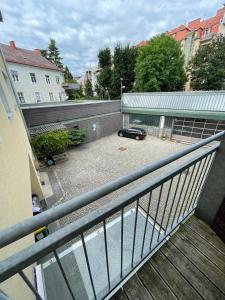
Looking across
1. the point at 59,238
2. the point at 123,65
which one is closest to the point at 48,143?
the point at 59,238

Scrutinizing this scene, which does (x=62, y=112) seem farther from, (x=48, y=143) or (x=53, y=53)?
(x=53, y=53)

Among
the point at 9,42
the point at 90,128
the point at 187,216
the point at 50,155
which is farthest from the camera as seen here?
the point at 9,42

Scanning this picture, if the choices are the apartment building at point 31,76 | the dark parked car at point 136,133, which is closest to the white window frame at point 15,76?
the apartment building at point 31,76

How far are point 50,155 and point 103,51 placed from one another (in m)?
20.5

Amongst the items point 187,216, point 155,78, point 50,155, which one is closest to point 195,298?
point 187,216

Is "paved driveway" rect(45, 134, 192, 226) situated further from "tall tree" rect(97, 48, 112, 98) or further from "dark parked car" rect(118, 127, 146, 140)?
"tall tree" rect(97, 48, 112, 98)

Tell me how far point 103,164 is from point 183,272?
7336 millimetres

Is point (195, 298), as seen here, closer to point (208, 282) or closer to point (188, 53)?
point (208, 282)

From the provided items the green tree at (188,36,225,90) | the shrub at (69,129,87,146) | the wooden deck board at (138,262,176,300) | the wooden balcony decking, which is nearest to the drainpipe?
the shrub at (69,129,87,146)

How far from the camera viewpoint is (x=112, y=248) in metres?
3.16

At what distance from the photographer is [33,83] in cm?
1678

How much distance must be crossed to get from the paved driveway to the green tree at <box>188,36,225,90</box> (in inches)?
409

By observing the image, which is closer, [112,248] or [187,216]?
[187,216]

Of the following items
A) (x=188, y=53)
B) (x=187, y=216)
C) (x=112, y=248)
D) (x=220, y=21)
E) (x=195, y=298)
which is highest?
(x=220, y=21)
